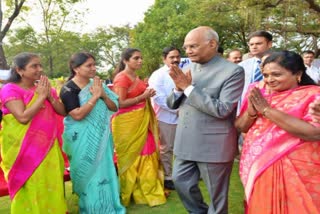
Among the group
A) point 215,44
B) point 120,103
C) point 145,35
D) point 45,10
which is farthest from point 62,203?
point 145,35

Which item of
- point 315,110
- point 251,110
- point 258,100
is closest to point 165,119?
point 251,110

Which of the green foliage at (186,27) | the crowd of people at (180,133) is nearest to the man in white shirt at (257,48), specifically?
the crowd of people at (180,133)

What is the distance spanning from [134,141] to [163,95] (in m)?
0.77

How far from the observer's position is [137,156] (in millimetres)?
4199

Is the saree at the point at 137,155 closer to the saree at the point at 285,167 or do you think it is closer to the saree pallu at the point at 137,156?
the saree pallu at the point at 137,156

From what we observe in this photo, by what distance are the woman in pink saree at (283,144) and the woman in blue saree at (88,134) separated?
5.32 ft

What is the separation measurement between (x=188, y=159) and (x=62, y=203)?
1358 mm

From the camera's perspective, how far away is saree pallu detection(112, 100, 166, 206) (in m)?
4.12

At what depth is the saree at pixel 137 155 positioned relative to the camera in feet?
13.5

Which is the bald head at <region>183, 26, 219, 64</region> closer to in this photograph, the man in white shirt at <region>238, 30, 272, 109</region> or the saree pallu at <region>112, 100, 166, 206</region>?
the man in white shirt at <region>238, 30, 272, 109</region>

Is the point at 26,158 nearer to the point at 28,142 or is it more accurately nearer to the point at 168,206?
the point at 28,142

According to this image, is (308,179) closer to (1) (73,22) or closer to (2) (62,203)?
(2) (62,203)

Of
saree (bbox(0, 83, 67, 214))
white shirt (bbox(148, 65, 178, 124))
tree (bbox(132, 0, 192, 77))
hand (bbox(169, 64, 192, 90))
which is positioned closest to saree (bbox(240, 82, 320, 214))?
hand (bbox(169, 64, 192, 90))

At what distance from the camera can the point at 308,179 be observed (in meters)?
2.17
